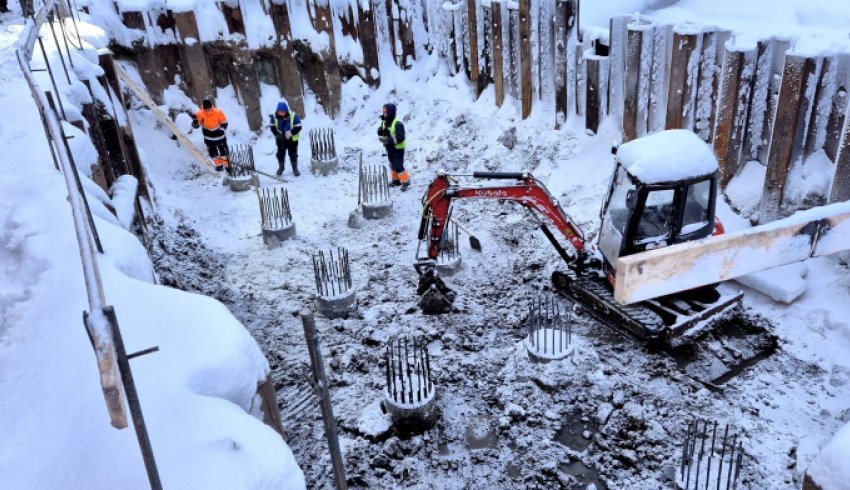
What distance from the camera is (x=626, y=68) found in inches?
384

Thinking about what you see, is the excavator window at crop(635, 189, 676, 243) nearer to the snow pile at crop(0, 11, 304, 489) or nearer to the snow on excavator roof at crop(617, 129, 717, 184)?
the snow on excavator roof at crop(617, 129, 717, 184)

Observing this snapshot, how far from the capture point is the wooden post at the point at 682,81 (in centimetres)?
862

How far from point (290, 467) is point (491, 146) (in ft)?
30.9

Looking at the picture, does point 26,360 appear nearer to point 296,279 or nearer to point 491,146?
point 296,279

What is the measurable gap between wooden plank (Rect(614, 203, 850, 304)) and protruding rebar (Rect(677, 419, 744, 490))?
304 centimetres

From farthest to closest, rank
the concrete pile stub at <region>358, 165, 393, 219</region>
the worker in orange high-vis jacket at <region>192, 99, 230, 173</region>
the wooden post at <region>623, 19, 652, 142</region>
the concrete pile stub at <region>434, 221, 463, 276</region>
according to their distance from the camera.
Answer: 1. the worker in orange high-vis jacket at <region>192, 99, 230, 173</region>
2. the concrete pile stub at <region>358, 165, 393, 219</region>
3. the wooden post at <region>623, 19, 652, 142</region>
4. the concrete pile stub at <region>434, 221, 463, 276</region>

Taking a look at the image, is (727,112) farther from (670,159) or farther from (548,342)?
(548,342)

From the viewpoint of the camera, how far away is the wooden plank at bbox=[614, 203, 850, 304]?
2295 mm

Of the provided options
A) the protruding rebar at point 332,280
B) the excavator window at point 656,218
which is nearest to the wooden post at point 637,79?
the excavator window at point 656,218

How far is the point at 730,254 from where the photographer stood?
2.53 metres

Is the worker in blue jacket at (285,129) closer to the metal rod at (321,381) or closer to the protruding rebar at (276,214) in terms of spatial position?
the protruding rebar at (276,214)

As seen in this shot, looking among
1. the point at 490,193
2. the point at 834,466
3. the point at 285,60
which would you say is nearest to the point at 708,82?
the point at 490,193

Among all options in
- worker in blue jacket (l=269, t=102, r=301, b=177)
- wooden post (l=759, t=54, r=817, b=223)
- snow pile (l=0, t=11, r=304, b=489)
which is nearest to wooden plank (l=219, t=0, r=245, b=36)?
worker in blue jacket (l=269, t=102, r=301, b=177)

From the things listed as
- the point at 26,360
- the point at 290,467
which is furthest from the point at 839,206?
the point at 26,360
